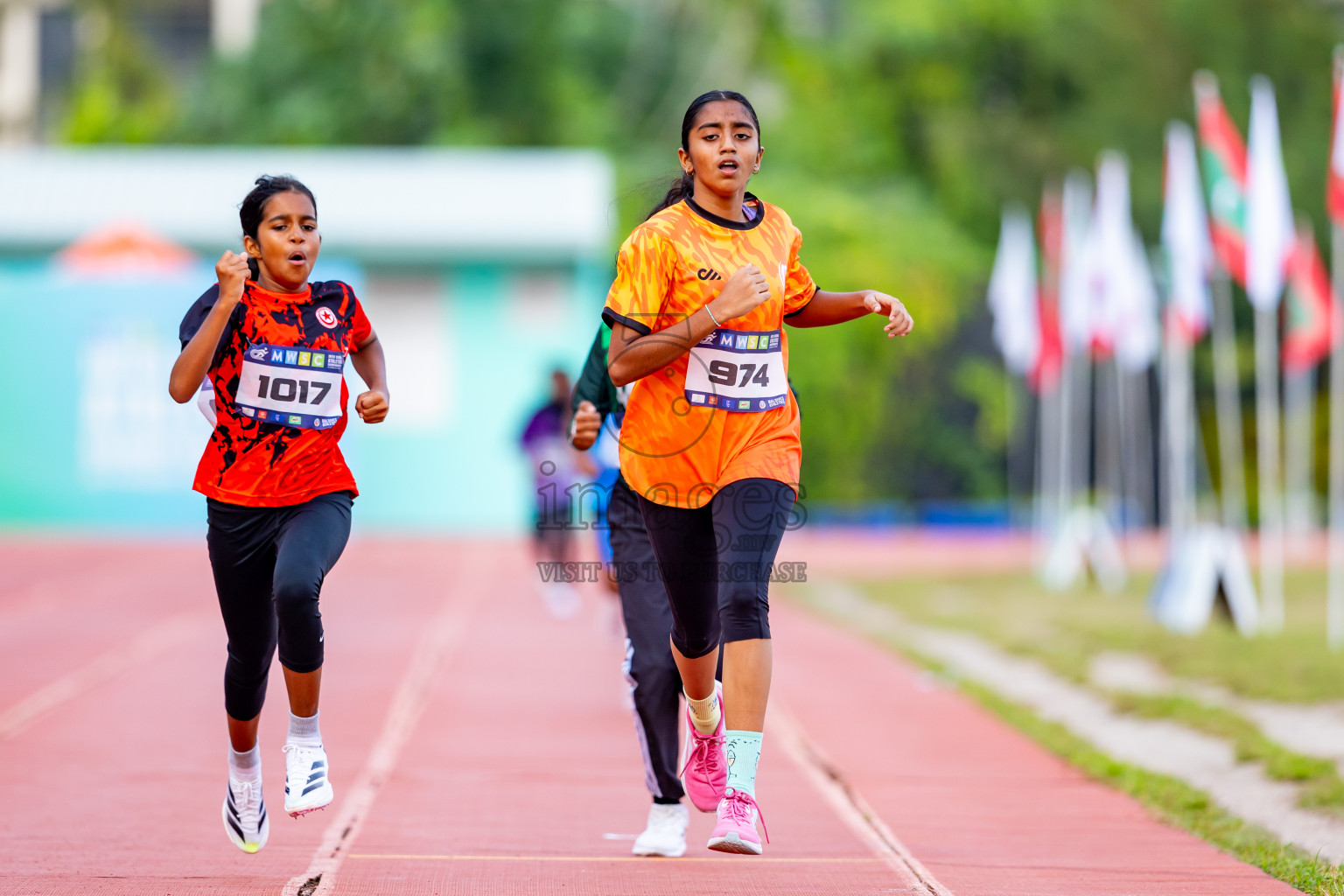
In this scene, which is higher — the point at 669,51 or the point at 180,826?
the point at 669,51

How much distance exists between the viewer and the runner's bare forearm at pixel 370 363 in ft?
17.1

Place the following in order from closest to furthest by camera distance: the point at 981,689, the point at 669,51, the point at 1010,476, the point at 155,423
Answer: the point at 981,689 < the point at 155,423 < the point at 1010,476 < the point at 669,51

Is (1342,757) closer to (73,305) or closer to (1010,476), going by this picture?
(1010,476)

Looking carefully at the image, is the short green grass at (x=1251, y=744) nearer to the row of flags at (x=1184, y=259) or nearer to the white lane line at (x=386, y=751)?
the white lane line at (x=386, y=751)

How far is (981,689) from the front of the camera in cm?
1074

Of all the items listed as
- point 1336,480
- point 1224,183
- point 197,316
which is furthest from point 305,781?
point 1336,480

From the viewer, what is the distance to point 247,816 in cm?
525

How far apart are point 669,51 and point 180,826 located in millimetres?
39665

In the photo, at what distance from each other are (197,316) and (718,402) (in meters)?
1.48

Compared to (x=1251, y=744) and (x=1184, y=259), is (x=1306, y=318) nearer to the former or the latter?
(x=1184, y=259)

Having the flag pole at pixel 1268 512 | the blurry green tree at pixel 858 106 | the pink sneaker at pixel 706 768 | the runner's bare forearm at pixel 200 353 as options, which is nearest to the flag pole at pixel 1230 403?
the flag pole at pixel 1268 512

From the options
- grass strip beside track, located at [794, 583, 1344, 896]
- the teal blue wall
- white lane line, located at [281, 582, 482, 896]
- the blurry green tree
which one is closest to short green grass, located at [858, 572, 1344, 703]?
grass strip beside track, located at [794, 583, 1344, 896]

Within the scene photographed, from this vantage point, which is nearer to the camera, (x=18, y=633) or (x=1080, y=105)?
(x=18, y=633)

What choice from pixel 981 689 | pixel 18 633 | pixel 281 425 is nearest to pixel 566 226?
pixel 18 633
